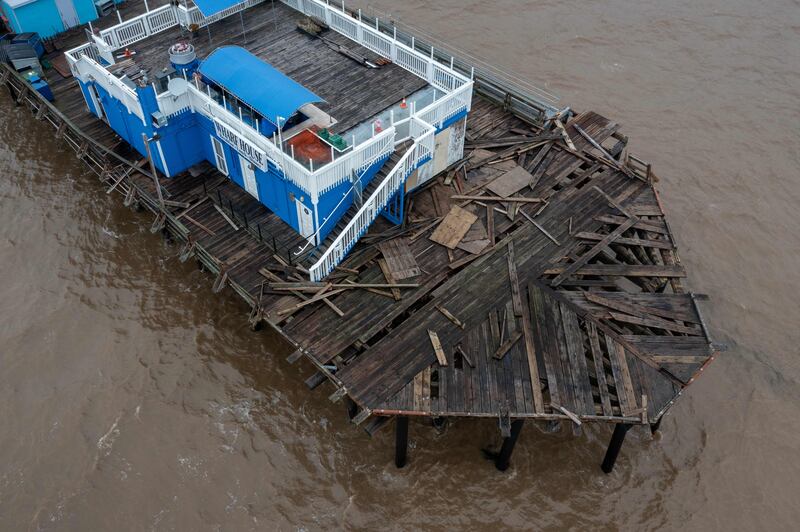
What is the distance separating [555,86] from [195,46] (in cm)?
2423

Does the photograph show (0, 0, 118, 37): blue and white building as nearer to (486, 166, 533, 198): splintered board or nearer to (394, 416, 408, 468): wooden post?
(486, 166, 533, 198): splintered board

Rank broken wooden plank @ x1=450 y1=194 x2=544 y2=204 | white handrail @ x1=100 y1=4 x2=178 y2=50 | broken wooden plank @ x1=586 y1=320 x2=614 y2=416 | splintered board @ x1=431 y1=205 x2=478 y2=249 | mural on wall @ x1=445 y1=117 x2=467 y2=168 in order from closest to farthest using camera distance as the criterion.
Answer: broken wooden plank @ x1=586 y1=320 x2=614 y2=416 → splintered board @ x1=431 y1=205 x2=478 y2=249 → broken wooden plank @ x1=450 y1=194 x2=544 y2=204 → mural on wall @ x1=445 y1=117 x2=467 y2=168 → white handrail @ x1=100 y1=4 x2=178 y2=50

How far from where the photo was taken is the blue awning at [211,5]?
31.8 metres

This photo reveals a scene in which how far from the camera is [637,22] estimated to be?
50.4 metres

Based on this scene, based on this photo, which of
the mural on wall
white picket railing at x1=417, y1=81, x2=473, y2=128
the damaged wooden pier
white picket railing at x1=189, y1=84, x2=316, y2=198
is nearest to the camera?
the damaged wooden pier

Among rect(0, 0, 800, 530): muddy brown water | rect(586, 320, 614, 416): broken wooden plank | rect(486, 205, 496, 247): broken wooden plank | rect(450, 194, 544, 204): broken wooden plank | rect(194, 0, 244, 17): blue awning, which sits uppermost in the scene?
rect(194, 0, 244, 17): blue awning

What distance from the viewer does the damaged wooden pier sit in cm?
2439

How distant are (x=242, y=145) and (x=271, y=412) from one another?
1201cm

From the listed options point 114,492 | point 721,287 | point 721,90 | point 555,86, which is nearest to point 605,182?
point 721,287

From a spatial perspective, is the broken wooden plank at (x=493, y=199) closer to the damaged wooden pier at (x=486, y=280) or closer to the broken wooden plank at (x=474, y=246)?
the damaged wooden pier at (x=486, y=280)

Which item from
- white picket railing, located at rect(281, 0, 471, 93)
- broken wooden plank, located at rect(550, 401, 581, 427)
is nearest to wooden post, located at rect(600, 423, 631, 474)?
broken wooden plank, located at rect(550, 401, 581, 427)

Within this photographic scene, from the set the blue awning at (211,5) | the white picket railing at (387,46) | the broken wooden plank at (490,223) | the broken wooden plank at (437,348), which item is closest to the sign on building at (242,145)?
the blue awning at (211,5)

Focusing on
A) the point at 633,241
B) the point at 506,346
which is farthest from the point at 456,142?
the point at 506,346

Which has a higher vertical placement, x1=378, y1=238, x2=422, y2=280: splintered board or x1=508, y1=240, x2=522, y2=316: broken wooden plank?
x1=378, y1=238, x2=422, y2=280: splintered board
